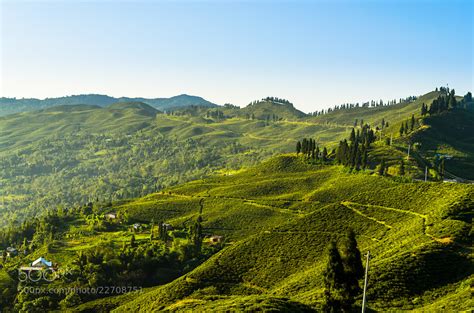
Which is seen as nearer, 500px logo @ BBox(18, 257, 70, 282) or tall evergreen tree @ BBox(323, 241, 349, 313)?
tall evergreen tree @ BBox(323, 241, 349, 313)

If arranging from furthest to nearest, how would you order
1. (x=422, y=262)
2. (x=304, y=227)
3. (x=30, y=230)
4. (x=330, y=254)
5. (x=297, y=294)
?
(x=30, y=230) → (x=304, y=227) → (x=297, y=294) → (x=422, y=262) → (x=330, y=254)

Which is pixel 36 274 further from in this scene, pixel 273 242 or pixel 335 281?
pixel 335 281

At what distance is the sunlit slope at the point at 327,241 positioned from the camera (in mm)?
67312

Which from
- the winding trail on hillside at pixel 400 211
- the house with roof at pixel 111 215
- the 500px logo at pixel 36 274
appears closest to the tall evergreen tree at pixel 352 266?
the winding trail on hillside at pixel 400 211

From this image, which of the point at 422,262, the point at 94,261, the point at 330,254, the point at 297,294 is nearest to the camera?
the point at 330,254

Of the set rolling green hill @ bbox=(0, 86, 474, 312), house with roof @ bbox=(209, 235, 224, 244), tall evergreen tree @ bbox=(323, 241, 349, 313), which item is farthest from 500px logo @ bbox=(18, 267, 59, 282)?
tall evergreen tree @ bbox=(323, 241, 349, 313)

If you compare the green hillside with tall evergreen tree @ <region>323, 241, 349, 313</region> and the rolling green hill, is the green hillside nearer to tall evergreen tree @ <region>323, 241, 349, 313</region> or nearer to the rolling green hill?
the rolling green hill

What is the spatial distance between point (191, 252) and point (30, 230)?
10145 cm

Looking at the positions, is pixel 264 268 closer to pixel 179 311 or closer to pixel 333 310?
pixel 179 311

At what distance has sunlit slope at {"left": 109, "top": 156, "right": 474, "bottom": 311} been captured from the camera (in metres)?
67.3

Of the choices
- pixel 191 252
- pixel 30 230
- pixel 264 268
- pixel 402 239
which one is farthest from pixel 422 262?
pixel 30 230

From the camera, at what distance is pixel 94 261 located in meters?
129

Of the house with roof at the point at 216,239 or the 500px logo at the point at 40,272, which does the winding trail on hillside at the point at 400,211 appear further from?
the 500px logo at the point at 40,272

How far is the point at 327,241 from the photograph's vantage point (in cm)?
10519
